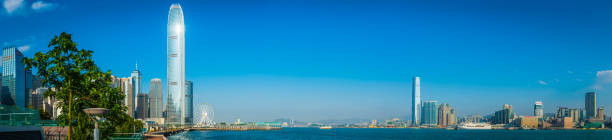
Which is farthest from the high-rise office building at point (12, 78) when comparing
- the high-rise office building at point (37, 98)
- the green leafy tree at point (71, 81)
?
the green leafy tree at point (71, 81)

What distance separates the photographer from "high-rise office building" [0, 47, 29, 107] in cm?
10888

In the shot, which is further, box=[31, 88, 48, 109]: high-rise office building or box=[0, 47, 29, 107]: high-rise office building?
box=[31, 88, 48, 109]: high-rise office building

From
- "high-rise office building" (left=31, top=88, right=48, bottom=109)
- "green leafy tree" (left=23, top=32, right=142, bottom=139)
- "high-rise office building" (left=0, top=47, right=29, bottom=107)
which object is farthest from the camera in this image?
"high-rise office building" (left=31, top=88, right=48, bottom=109)

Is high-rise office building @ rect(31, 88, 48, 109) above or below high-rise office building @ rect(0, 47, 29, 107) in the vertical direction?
below

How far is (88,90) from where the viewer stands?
20641mm

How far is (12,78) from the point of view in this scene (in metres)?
110

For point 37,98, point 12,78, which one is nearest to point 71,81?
point 12,78

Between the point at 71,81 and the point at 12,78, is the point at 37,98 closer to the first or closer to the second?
the point at 12,78

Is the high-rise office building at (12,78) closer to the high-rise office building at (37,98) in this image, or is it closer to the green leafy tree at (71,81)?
the high-rise office building at (37,98)

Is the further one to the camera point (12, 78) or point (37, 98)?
point (37, 98)

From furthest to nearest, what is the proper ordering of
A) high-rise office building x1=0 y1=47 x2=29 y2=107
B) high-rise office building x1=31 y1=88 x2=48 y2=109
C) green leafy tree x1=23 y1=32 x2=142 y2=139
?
high-rise office building x1=31 y1=88 x2=48 y2=109, high-rise office building x1=0 y1=47 x2=29 y2=107, green leafy tree x1=23 y1=32 x2=142 y2=139

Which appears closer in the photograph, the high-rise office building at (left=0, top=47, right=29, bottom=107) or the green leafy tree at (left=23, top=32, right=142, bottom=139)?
the green leafy tree at (left=23, top=32, right=142, bottom=139)

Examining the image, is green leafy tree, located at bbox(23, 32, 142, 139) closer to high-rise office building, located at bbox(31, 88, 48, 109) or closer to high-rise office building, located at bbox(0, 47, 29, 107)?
high-rise office building, located at bbox(0, 47, 29, 107)

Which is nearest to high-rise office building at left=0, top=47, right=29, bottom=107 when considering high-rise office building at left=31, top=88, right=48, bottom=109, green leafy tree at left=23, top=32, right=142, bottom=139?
high-rise office building at left=31, top=88, right=48, bottom=109
